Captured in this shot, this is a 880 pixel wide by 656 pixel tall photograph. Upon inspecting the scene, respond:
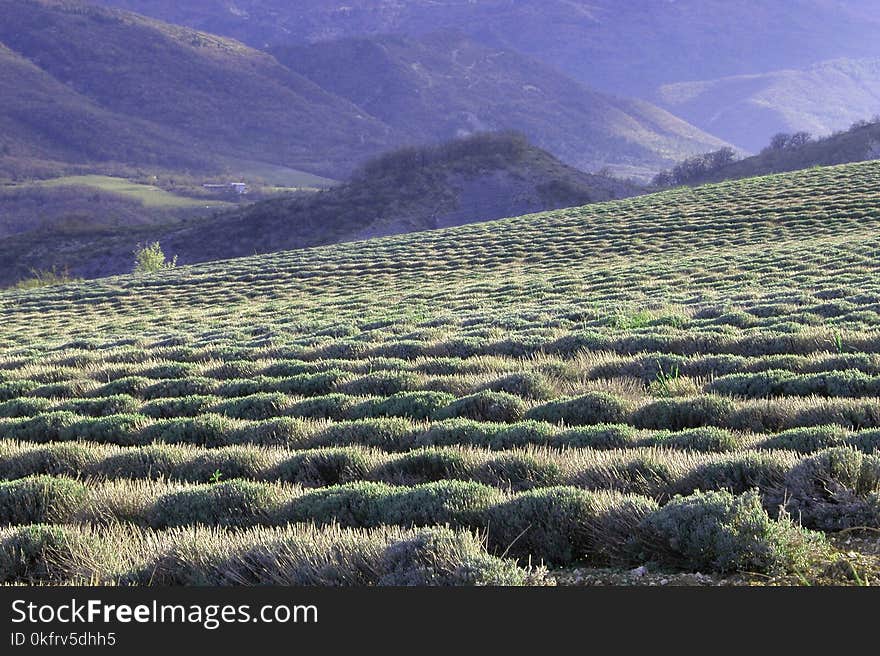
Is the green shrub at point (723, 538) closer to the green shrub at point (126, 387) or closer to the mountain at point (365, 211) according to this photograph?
the green shrub at point (126, 387)

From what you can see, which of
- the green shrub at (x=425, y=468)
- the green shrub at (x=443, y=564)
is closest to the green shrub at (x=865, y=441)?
the green shrub at (x=425, y=468)

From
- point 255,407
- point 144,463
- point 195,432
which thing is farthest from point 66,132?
point 144,463

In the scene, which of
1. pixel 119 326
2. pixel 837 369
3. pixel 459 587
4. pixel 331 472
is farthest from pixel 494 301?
pixel 459 587

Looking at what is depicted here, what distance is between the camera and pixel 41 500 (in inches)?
224

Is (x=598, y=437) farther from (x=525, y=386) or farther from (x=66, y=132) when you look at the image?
(x=66, y=132)

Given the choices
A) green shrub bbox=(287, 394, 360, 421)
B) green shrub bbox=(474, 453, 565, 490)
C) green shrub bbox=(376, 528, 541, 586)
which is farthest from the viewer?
green shrub bbox=(287, 394, 360, 421)

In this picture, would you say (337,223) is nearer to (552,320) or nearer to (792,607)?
(552,320)

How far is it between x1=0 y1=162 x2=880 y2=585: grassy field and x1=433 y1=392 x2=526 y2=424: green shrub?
0.02m

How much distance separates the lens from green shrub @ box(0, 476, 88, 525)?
5.54 meters

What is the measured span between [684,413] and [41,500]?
4956 mm

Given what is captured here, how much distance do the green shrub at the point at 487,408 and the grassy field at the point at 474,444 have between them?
22mm

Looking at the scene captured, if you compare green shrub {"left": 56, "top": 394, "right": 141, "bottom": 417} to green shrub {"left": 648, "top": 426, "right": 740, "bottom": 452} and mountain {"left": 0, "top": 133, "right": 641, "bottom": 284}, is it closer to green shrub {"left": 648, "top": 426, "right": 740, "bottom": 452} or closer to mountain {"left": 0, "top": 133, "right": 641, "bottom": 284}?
green shrub {"left": 648, "top": 426, "right": 740, "bottom": 452}

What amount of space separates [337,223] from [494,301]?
5311 centimetres

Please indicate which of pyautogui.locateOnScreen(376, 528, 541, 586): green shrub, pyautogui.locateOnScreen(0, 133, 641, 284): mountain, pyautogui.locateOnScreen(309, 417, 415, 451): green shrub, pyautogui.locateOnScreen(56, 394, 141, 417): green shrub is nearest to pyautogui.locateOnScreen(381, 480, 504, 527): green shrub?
pyautogui.locateOnScreen(376, 528, 541, 586): green shrub
